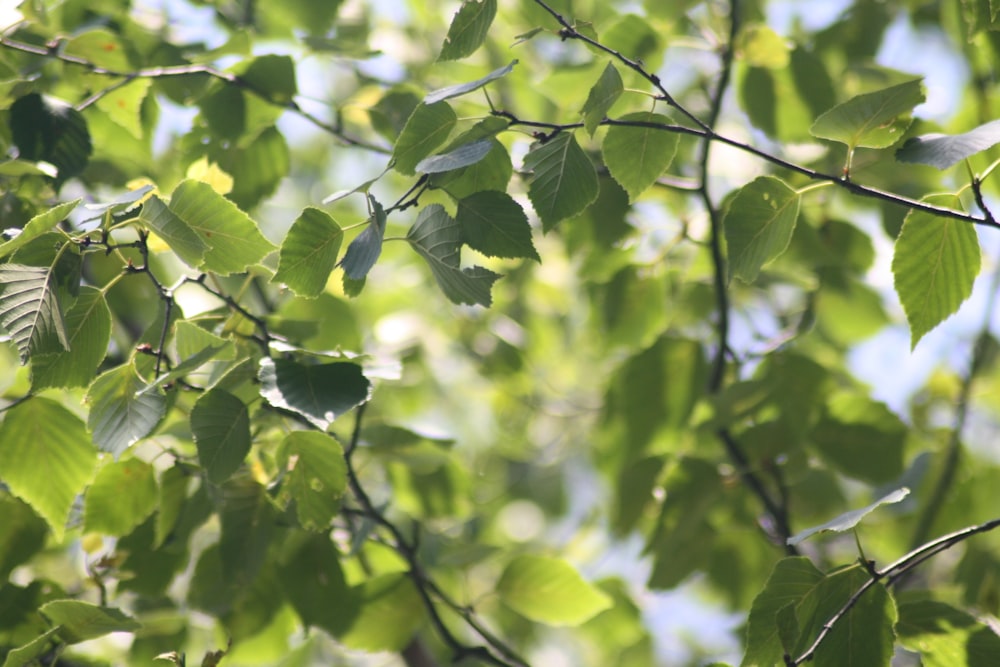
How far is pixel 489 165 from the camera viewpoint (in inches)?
26.2

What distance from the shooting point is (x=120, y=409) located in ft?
2.00

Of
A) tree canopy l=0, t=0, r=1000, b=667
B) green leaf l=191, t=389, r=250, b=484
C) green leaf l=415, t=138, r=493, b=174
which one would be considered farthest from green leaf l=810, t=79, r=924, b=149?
green leaf l=191, t=389, r=250, b=484

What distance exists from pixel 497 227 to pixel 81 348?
1.01 feet

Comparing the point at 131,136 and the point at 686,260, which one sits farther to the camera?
the point at 686,260

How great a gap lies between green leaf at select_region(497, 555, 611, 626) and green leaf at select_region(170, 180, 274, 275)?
44cm

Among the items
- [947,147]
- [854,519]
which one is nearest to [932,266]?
[947,147]

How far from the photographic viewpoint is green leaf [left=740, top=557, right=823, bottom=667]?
0.60 metres

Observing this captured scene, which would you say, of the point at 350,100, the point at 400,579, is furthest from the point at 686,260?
the point at 400,579

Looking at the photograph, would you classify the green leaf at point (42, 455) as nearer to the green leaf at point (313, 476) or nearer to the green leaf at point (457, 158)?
the green leaf at point (313, 476)

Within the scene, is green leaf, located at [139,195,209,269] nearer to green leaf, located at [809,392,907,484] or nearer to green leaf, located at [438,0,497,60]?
green leaf, located at [438,0,497,60]

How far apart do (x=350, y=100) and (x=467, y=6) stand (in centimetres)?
43

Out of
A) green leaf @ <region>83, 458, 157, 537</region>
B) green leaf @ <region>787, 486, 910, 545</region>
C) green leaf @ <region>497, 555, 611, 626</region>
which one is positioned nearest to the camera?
green leaf @ <region>787, 486, 910, 545</region>

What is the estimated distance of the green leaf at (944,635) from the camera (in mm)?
632

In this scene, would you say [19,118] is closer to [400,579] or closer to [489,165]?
[489,165]
